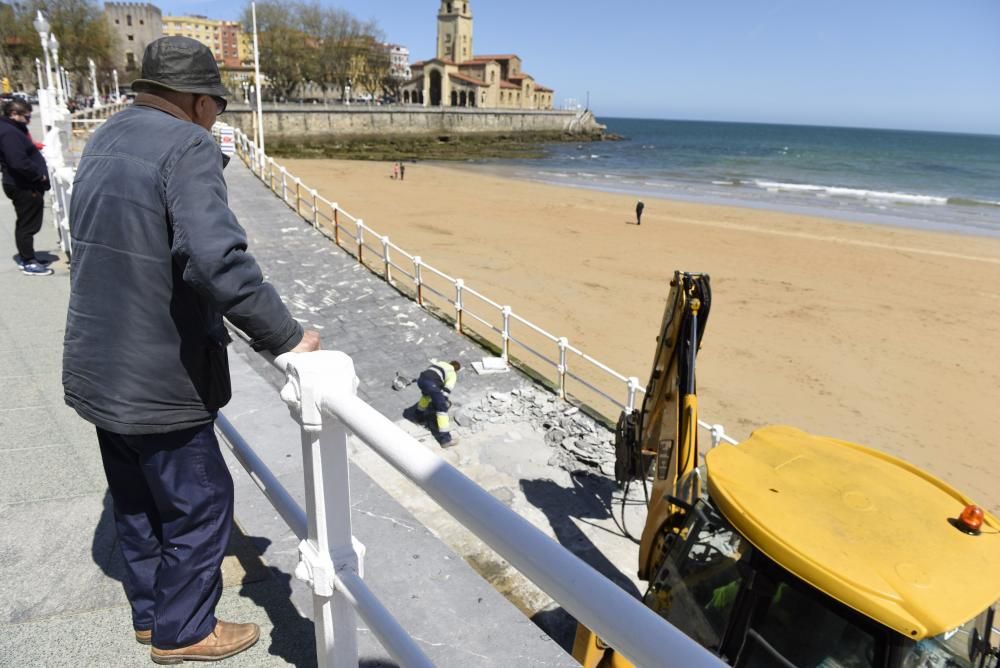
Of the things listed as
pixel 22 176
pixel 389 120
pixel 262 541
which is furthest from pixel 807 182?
pixel 262 541

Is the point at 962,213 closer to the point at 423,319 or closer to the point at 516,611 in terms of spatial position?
the point at 423,319

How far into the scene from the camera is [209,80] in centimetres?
204

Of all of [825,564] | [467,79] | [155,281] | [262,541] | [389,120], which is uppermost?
[467,79]

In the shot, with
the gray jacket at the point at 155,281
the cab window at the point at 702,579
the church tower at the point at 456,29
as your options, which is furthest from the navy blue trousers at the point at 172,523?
the church tower at the point at 456,29

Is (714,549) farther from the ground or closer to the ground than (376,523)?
closer to the ground

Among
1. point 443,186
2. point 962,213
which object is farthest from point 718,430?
point 962,213

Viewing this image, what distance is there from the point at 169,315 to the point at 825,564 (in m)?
2.51

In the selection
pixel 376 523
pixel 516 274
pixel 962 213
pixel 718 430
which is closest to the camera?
A: pixel 376 523

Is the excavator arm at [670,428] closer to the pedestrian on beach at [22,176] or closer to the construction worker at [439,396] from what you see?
the construction worker at [439,396]

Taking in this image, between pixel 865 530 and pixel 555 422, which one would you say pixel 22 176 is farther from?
pixel 865 530

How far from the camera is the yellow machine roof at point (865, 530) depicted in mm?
2406

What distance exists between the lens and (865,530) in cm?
269

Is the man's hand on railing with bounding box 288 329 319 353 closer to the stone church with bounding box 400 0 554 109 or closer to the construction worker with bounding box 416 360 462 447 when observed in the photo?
the construction worker with bounding box 416 360 462 447

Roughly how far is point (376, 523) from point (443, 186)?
39806 mm
